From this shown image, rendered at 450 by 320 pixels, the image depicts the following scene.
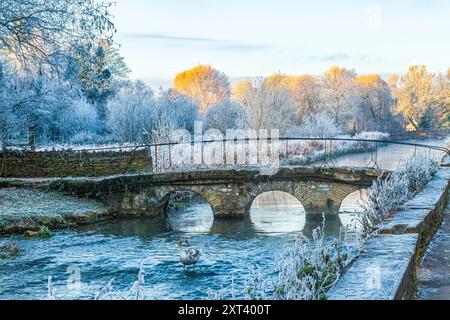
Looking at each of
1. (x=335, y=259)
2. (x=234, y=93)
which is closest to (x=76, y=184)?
(x=335, y=259)

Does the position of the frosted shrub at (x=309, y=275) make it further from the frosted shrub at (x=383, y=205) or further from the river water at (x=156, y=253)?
the river water at (x=156, y=253)

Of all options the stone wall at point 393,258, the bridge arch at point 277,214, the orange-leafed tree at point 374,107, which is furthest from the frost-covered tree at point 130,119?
the orange-leafed tree at point 374,107

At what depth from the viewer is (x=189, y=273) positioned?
12227mm

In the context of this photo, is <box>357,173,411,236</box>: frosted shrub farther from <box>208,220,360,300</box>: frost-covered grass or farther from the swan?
the swan

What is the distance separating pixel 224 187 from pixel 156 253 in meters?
6.15

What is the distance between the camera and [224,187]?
802 inches

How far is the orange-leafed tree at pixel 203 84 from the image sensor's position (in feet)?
217

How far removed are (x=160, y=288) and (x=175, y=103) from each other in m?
29.0

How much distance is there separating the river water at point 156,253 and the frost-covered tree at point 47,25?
16.5ft

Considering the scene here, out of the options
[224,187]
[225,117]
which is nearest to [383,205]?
[224,187]

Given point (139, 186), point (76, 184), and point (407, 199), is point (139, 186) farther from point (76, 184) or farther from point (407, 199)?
point (407, 199)

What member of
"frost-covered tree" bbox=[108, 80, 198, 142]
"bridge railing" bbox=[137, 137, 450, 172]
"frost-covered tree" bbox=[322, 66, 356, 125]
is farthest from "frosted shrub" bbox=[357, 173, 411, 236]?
"frost-covered tree" bbox=[322, 66, 356, 125]

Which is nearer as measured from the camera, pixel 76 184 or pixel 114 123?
pixel 76 184

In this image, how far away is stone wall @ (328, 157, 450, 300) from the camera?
3.72m
